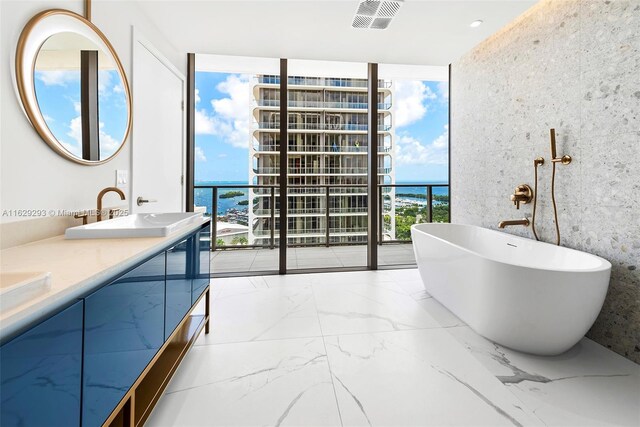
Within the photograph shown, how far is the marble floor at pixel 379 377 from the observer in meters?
1.37

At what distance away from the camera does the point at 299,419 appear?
1353mm

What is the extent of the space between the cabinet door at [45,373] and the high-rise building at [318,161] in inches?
148

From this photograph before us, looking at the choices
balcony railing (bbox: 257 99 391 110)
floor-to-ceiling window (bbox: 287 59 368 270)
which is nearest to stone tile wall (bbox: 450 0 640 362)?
floor-to-ceiling window (bbox: 287 59 368 270)

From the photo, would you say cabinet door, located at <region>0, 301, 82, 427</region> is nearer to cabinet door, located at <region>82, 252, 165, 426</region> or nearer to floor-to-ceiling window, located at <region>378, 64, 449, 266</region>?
cabinet door, located at <region>82, 252, 165, 426</region>

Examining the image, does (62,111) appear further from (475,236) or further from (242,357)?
(475,236)

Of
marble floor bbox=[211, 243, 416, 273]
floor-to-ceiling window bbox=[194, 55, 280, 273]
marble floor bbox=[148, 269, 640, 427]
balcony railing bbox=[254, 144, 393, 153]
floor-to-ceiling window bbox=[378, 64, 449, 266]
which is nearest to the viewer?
marble floor bbox=[148, 269, 640, 427]

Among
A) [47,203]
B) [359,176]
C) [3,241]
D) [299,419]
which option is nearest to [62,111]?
[47,203]

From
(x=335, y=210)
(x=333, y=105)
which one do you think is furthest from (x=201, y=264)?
(x=333, y=105)

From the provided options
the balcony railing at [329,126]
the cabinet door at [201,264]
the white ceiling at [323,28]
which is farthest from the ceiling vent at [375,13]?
the balcony railing at [329,126]

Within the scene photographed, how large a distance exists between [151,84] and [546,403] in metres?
3.48

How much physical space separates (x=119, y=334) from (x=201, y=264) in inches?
38.1

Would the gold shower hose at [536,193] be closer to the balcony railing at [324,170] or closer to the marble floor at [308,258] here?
the marble floor at [308,258]

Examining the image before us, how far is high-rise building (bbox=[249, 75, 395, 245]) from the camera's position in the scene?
4.77 metres

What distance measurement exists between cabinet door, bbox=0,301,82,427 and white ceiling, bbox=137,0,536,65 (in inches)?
101
